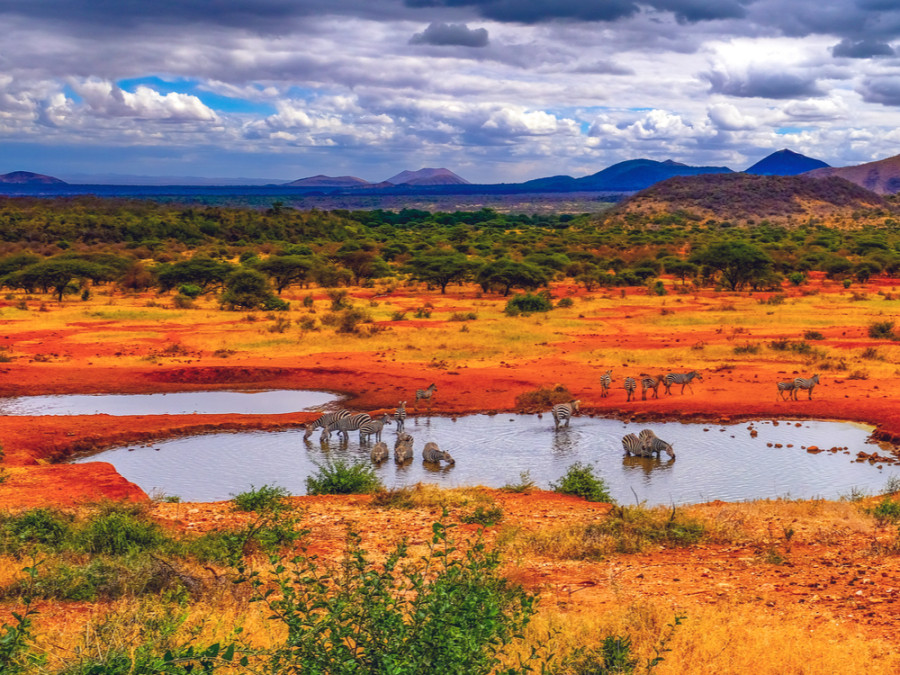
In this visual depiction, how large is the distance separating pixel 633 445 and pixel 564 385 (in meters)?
6.05

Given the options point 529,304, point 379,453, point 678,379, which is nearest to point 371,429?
point 379,453

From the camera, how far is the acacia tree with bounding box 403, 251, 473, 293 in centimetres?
4753

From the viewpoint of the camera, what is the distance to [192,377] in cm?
2322

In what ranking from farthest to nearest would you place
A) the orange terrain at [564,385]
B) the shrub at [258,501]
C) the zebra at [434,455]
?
1. the zebra at [434,455]
2. the shrub at [258,501]
3. the orange terrain at [564,385]

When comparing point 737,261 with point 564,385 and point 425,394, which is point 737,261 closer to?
point 564,385

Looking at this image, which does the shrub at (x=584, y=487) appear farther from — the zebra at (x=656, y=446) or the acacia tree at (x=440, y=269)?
the acacia tree at (x=440, y=269)

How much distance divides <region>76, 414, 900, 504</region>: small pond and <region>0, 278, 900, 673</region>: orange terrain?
0.79m

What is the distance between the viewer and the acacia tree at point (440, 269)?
4753 centimetres

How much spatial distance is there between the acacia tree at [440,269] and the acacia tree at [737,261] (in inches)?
543

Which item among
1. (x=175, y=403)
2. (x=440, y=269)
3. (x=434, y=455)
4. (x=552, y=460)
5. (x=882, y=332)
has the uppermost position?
→ (x=440, y=269)

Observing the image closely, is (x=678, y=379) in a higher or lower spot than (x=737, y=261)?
lower

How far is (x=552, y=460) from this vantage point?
1527 cm

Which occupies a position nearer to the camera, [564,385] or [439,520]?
[439,520]

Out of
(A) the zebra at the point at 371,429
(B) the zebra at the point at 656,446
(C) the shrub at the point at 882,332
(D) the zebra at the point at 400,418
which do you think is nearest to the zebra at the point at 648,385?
(B) the zebra at the point at 656,446
